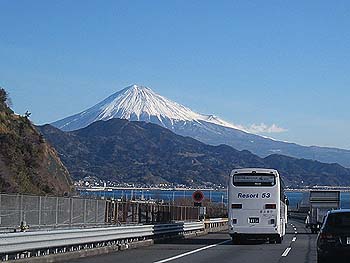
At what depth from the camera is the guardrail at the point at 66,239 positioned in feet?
67.7

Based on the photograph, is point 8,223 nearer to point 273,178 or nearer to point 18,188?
point 273,178

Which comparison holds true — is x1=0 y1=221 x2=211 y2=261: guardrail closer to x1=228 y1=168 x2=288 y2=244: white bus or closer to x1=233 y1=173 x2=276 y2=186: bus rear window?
x1=228 y1=168 x2=288 y2=244: white bus

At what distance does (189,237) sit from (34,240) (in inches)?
943

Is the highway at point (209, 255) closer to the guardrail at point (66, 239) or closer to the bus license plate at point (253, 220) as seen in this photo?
the guardrail at point (66, 239)

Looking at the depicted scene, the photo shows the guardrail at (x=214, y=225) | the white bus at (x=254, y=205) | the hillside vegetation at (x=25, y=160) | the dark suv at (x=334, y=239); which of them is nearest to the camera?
the dark suv at (x=334, y=239)

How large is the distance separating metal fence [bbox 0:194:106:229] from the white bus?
702cm

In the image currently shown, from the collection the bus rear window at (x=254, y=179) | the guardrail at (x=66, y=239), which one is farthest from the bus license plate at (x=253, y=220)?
the guardrail at (x=66, y=239)

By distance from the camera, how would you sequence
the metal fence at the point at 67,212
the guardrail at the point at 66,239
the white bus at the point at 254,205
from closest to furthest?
the guardrail at the point at 66,239
the metal fence at the point at 67,212
the white bus at the point at 254,205

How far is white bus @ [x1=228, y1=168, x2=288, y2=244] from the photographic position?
3662cm

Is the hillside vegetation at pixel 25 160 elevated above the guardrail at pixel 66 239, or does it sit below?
above

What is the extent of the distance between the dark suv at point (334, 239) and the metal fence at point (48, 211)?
13.8 metres

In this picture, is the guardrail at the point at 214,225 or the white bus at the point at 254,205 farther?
the guardrail at the point at 214,225

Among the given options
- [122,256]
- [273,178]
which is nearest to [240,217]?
[273,178]

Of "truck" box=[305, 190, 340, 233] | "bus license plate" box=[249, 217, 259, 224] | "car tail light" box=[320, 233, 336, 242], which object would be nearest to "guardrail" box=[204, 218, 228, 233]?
"truck" box=[305, 190, 340, 233]
